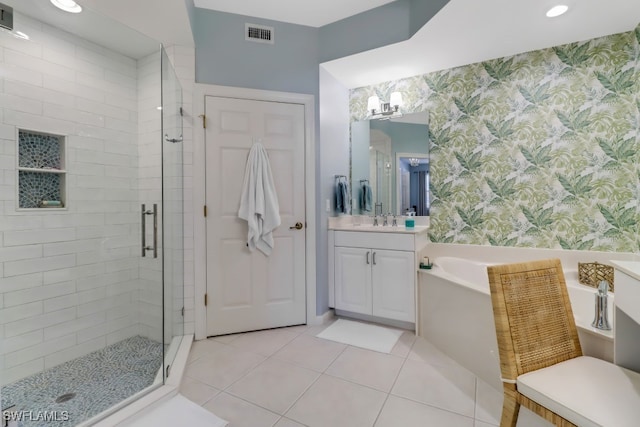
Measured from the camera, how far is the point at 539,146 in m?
2.51

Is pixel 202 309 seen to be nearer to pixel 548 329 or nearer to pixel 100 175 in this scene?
pixel 100 175

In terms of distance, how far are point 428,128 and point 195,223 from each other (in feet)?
7.62

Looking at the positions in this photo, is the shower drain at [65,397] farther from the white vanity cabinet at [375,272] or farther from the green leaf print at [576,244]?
the green leaf print at [576,244]

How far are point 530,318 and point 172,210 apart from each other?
2.30 meters

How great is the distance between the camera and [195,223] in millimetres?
2400

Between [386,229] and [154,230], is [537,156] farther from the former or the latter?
[154,230]

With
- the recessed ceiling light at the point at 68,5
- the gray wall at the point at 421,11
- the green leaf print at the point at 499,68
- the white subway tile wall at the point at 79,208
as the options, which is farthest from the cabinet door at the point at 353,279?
the recessed ceiling light at the point at 68,5

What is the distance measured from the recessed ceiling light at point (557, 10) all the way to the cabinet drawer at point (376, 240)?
1785 mm

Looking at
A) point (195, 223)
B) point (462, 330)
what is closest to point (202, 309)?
point (195, 223)

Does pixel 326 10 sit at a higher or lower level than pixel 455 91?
higher

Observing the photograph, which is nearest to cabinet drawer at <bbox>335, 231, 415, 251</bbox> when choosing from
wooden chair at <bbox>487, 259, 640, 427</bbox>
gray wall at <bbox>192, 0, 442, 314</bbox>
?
gray wall at <bbox>192, 0, 442, 314</bbox>

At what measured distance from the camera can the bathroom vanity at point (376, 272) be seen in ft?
8.20

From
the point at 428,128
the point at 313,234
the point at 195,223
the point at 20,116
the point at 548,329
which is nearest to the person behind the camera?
the point at 548,329

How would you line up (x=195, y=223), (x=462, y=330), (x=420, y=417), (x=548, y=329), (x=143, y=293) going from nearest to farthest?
(x=548, y=329), (x=420, y=417), (x=462, y=330), (x=143, y=293), (x=195, y=223)
